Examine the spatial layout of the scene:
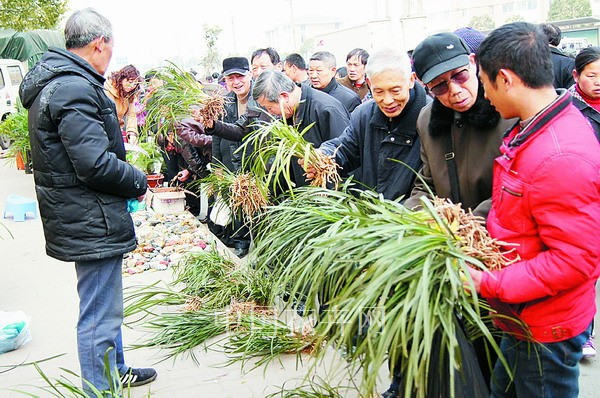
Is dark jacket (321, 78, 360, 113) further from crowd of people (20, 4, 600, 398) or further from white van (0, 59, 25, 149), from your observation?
white van (0, 59, 25, 149)

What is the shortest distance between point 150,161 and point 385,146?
5.33 metres

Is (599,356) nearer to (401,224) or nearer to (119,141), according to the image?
(401,224)

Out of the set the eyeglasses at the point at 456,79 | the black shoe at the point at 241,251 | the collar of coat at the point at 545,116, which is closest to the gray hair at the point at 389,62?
the eyeglasses at the point at 456,79

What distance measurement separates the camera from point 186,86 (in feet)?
14.7

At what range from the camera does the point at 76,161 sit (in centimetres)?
252

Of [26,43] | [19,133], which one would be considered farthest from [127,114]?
[26,43]

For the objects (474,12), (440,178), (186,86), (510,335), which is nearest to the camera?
(510,335)

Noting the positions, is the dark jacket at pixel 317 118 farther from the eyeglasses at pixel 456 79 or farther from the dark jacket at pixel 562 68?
the dark jacket at pixel 562 68

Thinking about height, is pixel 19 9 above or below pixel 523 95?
above

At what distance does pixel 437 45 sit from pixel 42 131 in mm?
1686

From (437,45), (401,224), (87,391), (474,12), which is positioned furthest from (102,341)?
(474,12)

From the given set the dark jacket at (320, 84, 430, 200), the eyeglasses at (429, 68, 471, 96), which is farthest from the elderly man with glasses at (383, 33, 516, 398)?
the dark jacket at (320, 84, 430, 200)

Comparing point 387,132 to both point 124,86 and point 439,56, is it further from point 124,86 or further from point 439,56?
point 124,86

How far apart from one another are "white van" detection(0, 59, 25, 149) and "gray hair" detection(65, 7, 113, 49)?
1618cm
